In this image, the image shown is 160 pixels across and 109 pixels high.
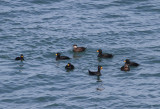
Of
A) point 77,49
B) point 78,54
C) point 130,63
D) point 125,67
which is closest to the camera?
point 125,67

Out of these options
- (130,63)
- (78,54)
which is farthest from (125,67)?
(78,54)

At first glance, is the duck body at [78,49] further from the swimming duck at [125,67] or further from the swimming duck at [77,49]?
the swimming duck at [125,67]

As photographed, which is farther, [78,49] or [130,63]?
[78,49]

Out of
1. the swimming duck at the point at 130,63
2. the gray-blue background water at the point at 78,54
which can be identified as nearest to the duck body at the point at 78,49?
the gray-blue background water at the point at 78,54

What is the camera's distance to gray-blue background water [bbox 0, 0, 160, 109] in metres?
27.9

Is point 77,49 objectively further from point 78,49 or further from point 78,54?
point 78,54

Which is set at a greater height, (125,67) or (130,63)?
(130,63)

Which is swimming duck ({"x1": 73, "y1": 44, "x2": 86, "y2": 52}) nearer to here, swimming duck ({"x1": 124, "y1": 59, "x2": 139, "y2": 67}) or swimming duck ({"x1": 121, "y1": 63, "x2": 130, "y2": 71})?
swimming duck ({"x1": 124, "y1": 59, "x2": 139, "y2": 67})

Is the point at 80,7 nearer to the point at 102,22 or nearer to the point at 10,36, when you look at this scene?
the point at 102,22

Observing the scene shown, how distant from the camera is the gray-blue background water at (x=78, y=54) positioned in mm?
27891

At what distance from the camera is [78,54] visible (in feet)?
119

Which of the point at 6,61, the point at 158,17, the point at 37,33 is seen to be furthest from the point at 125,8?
the point at 6,61

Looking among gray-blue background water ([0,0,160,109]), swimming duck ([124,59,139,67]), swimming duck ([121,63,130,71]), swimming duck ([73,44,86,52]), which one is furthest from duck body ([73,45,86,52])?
swimming duck ([121,63,130,71])

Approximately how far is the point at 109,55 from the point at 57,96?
8278 mm
